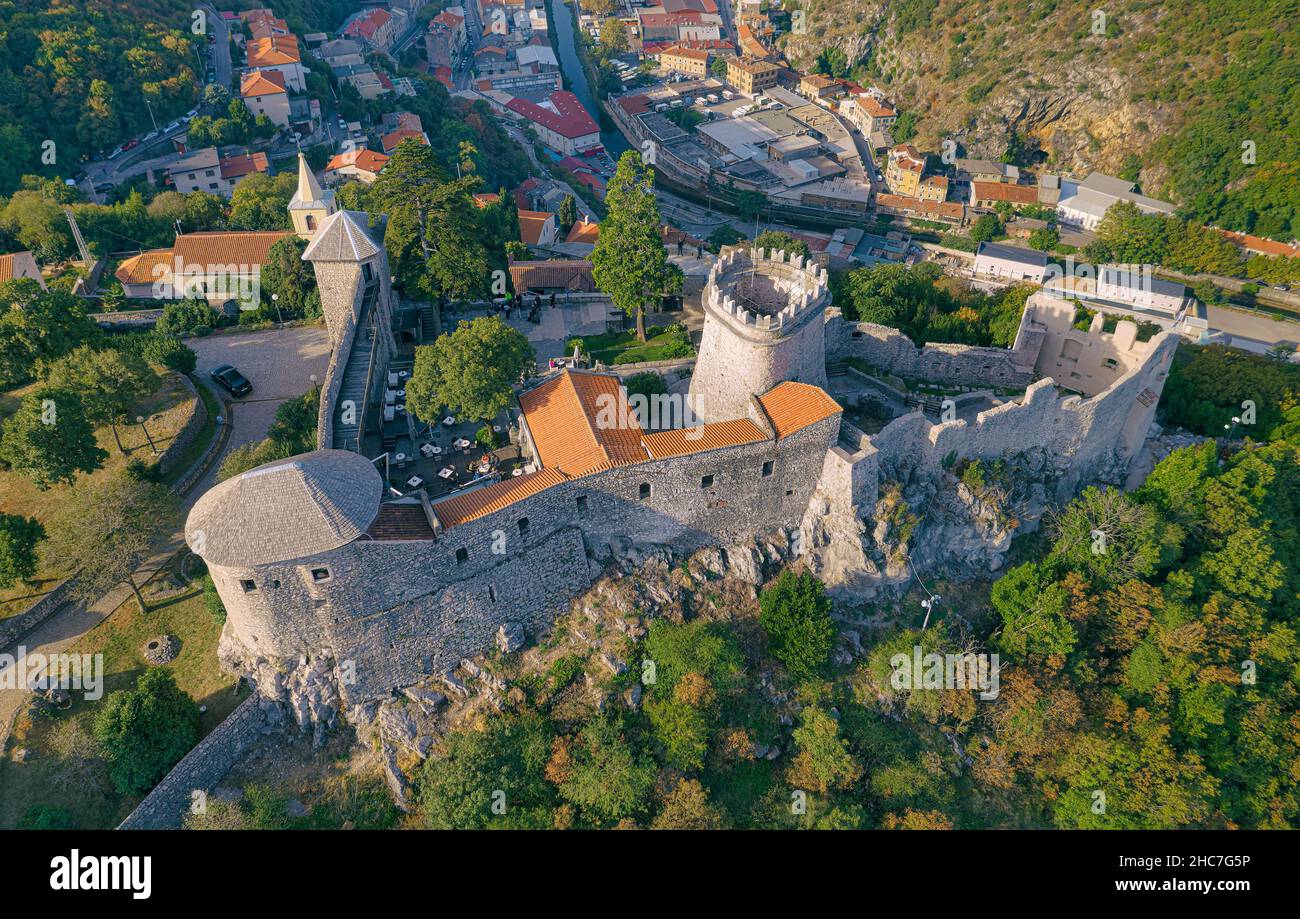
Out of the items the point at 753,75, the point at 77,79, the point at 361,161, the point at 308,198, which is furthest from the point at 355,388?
the point at 753,75

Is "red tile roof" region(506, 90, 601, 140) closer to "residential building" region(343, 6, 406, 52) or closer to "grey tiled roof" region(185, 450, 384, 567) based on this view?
"residential building" region(343, 6, 406, 52)

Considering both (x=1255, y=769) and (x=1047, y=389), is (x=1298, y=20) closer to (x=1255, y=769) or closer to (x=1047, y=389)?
(x=1047, y=389)

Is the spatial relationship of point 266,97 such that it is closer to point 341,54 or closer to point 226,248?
point 341,54

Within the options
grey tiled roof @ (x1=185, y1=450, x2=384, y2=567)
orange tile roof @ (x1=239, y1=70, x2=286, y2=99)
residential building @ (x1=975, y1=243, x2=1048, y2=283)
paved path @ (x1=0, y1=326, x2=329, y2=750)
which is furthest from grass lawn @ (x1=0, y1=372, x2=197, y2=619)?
residential building @ (x1=975, y1=243, x2=1048, y2=283)

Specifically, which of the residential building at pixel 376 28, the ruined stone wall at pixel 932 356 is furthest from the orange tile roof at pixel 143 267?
the residential building at pixel 376 28

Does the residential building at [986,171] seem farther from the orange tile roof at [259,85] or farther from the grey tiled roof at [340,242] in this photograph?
the grey tiled roof at [340,242]
